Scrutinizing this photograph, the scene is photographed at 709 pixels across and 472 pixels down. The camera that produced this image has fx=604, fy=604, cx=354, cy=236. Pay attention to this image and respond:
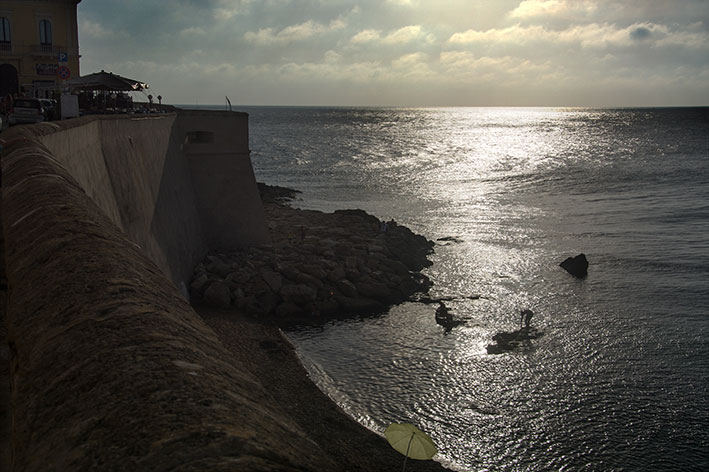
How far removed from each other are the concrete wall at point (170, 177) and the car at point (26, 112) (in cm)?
333

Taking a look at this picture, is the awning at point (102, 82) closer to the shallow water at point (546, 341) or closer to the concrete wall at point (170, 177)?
the concrete wall at point (170, 177)

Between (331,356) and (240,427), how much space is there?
18.4 metres

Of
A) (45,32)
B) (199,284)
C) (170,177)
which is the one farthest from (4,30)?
(199,284)

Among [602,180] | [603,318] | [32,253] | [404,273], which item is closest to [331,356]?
[404,273]

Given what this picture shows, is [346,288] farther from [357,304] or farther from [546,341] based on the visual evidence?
[546,341]

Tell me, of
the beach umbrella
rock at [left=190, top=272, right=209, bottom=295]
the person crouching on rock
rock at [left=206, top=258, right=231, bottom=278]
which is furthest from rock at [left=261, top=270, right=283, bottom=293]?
the beach umbrella

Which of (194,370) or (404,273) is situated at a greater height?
(194,370)

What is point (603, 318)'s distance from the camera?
82.8ft

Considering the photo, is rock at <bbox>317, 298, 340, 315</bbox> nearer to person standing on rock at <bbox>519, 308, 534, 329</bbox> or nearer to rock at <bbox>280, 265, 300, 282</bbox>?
rock at <bbox>280, 265, 300, 282</bbox>

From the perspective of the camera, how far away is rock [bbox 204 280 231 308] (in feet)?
71.9

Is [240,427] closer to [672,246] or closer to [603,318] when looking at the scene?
[603,318]

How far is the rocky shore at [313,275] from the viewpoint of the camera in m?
22.8

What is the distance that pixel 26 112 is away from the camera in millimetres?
18969

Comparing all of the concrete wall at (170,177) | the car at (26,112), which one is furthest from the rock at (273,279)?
the car at (26,112)
